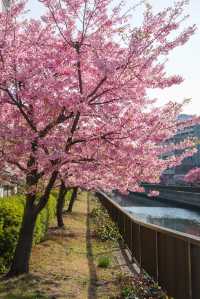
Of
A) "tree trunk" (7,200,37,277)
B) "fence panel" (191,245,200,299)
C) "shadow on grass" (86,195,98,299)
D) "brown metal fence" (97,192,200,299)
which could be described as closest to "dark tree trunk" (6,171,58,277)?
"tree trunk" (7,200,37,277)

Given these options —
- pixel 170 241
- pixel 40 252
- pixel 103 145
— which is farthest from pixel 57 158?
pixel 40 252

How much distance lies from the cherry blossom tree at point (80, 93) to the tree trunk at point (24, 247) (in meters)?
0.02

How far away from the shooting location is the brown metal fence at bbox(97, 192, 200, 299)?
672 centimetres

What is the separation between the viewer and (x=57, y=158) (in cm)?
913

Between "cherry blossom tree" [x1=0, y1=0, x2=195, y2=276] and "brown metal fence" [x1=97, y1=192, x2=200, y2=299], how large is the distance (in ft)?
6.08

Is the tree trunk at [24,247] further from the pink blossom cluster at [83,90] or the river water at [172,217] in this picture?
the river water at [172,217]

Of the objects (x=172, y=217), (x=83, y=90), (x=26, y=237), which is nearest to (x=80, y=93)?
(x=83, y=90)

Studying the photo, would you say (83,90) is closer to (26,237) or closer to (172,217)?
(26,237)

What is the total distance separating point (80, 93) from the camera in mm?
9406

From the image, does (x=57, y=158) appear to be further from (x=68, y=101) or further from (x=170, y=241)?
(x=170, y=241)

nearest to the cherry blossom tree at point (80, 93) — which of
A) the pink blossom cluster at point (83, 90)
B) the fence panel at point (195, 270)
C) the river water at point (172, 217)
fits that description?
the pink blossom cluster at point (83, 90)

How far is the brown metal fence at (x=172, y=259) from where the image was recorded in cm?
672

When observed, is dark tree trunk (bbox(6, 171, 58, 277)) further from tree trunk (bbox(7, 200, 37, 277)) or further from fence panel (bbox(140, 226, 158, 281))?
fence panel (bbox(140, 226, 158, 281))

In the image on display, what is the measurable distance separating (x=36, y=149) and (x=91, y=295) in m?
3.31
